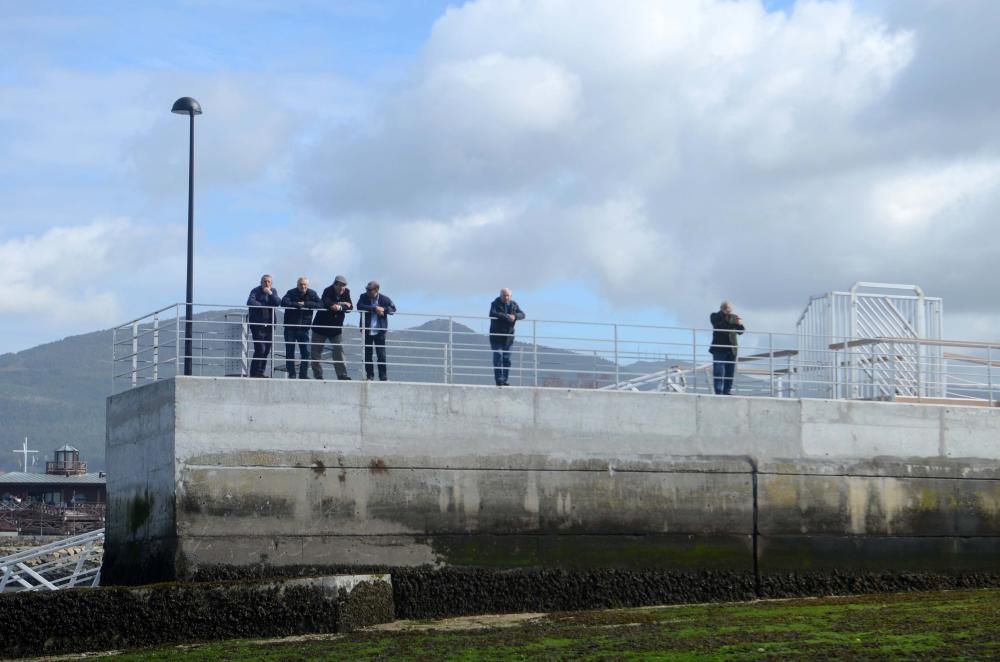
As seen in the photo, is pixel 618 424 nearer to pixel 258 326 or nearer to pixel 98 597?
pixel 258 326

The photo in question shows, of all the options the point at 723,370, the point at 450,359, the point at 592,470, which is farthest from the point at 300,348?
the point at 723,370

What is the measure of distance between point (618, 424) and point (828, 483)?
3.37m

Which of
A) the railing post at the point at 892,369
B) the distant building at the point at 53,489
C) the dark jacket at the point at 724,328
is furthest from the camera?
the distant building at the point at 53,489

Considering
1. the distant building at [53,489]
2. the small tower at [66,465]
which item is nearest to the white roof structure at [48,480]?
the distant building at [53,489]

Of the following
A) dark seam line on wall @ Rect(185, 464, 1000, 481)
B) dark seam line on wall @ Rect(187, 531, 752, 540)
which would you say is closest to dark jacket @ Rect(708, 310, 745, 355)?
dark seam line on wall @ Rect(185, 464, 1000, 481)

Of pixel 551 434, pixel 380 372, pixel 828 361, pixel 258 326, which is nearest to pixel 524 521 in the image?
pixel 551 434

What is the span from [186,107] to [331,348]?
5.02 metres

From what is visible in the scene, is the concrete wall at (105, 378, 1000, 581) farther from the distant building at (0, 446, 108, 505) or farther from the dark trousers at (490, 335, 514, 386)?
the distant building at (0, 446, 108, 505)

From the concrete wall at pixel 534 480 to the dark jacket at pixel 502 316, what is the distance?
1620 mm

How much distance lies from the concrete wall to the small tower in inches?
→ 3153

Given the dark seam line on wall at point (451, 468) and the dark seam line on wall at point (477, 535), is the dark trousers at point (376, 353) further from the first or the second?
the dark seam line on wall at point (477, 535)

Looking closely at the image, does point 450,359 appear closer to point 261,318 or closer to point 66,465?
point 261,318

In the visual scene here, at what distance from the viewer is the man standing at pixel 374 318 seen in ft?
75.2

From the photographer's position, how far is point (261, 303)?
22.7 m
